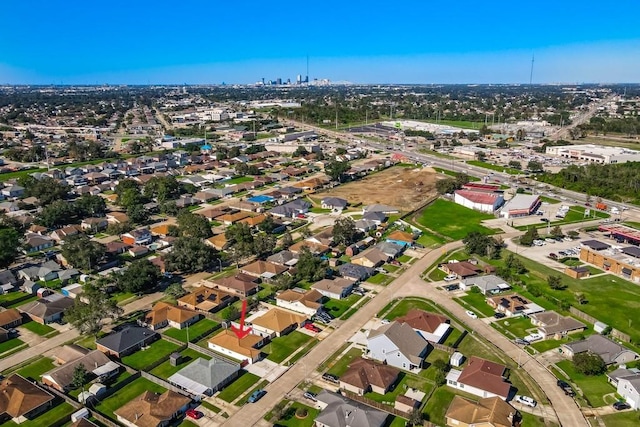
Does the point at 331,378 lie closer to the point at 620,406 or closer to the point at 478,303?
the point at 620,406

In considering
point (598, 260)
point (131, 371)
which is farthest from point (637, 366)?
point (131, 371)

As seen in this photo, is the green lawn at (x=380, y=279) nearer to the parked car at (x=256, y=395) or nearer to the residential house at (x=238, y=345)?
the residential house at (x=238, y=345)

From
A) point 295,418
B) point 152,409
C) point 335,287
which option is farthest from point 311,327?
point 152,409

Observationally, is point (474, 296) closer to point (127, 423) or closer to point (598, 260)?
point (598, 260)

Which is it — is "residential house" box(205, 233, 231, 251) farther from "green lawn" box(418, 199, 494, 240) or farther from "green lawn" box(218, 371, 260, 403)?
"green lawn" box(418, 199, 494, 240)

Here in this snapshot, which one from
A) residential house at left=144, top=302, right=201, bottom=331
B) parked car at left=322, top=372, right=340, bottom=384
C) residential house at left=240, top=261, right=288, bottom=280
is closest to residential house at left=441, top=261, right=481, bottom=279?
residential house at left=240, top=261, right=288, bottom=280

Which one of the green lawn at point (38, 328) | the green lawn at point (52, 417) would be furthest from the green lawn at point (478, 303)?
the green lawn at point (38, 328)
